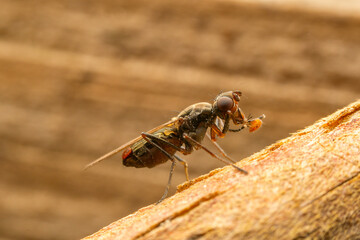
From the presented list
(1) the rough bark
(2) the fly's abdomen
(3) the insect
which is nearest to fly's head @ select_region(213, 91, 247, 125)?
(3) the insect

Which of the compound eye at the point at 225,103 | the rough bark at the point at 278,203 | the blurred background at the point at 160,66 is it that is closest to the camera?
the rough bark at the point at 278,203

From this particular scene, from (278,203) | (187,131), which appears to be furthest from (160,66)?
(278,203)

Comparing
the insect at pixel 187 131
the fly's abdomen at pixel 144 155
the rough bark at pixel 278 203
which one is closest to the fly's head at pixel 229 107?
the insect at pixel 187 131

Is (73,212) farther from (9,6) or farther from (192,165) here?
(9,6)

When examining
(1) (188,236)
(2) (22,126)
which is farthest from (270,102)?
(1) (188,236)

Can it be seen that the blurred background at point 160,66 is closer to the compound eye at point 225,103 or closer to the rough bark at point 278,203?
the compound eye at point 225,103

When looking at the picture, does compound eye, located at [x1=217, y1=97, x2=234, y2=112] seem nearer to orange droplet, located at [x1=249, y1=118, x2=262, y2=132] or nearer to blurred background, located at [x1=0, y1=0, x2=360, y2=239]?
orange droplet, located at [x1=249, y1=118, x2=262, y2=132]
